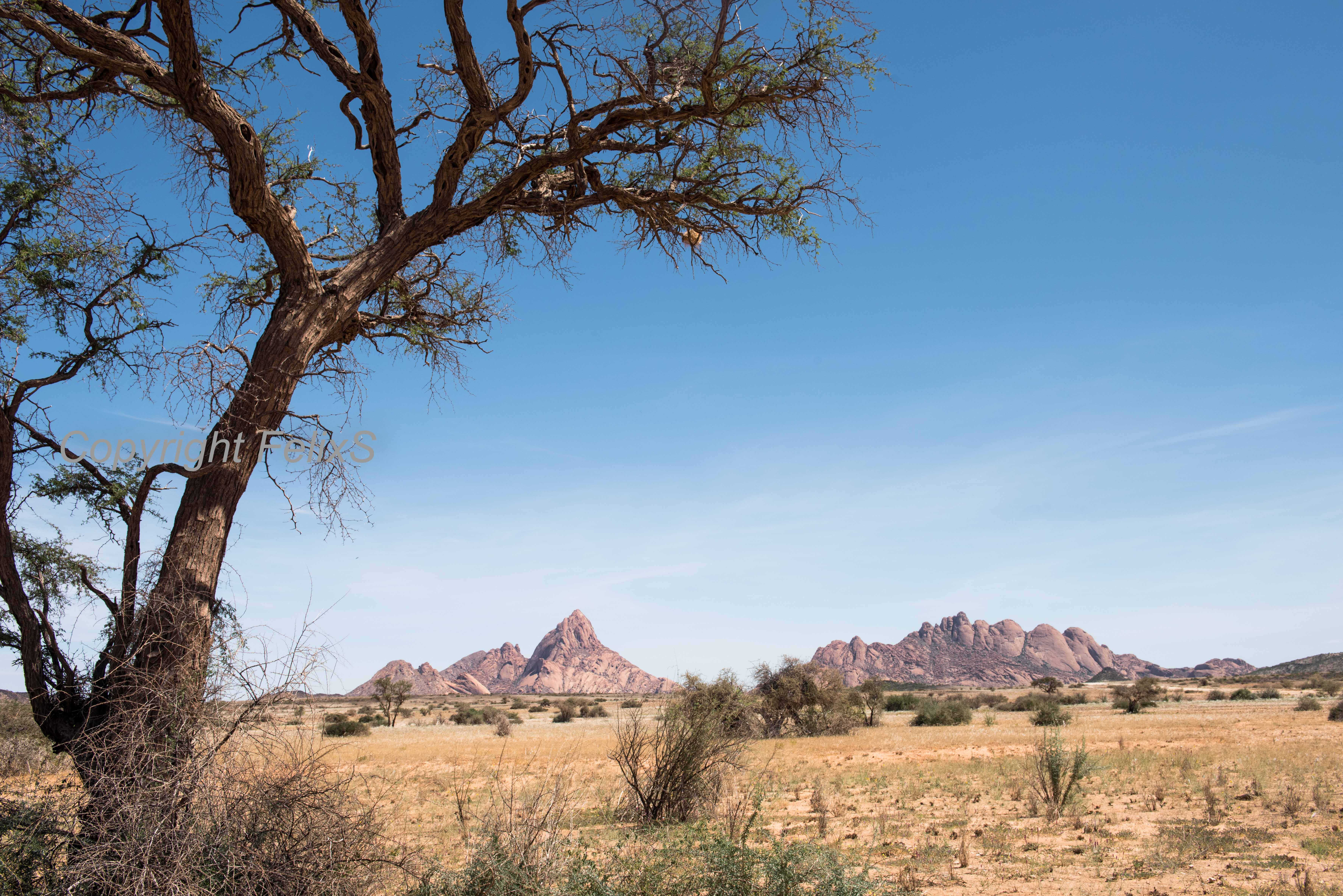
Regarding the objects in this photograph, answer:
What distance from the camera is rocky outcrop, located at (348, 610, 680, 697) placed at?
13688 centimetres

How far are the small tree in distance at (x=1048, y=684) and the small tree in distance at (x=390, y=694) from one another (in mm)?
41855

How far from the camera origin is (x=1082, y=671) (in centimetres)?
15175

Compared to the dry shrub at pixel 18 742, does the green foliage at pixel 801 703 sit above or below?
below

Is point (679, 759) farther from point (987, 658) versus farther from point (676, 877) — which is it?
point (987, 658)

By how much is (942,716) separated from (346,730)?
25282mm

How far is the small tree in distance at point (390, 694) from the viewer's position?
37812 millimetres

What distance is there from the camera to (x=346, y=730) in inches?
1131

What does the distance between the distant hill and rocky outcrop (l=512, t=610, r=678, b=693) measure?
94.6 metres

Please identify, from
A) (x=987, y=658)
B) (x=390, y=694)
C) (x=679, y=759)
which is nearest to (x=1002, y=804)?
(x=679, y=759)

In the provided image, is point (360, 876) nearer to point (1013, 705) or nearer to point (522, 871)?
point (522, 871)

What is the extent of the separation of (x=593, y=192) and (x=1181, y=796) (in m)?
12.6

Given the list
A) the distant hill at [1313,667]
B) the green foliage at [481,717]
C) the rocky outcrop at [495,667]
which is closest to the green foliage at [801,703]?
the green foliage at [481,717]

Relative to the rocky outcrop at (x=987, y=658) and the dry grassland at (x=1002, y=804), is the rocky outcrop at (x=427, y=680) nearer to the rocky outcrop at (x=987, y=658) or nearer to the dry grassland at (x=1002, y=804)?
the rocky outcrop at (x=987, y=658)

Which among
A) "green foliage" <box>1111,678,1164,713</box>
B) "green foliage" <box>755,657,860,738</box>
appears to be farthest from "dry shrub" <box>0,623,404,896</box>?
"green foliage" <box>1111,678,1164,713</box>
